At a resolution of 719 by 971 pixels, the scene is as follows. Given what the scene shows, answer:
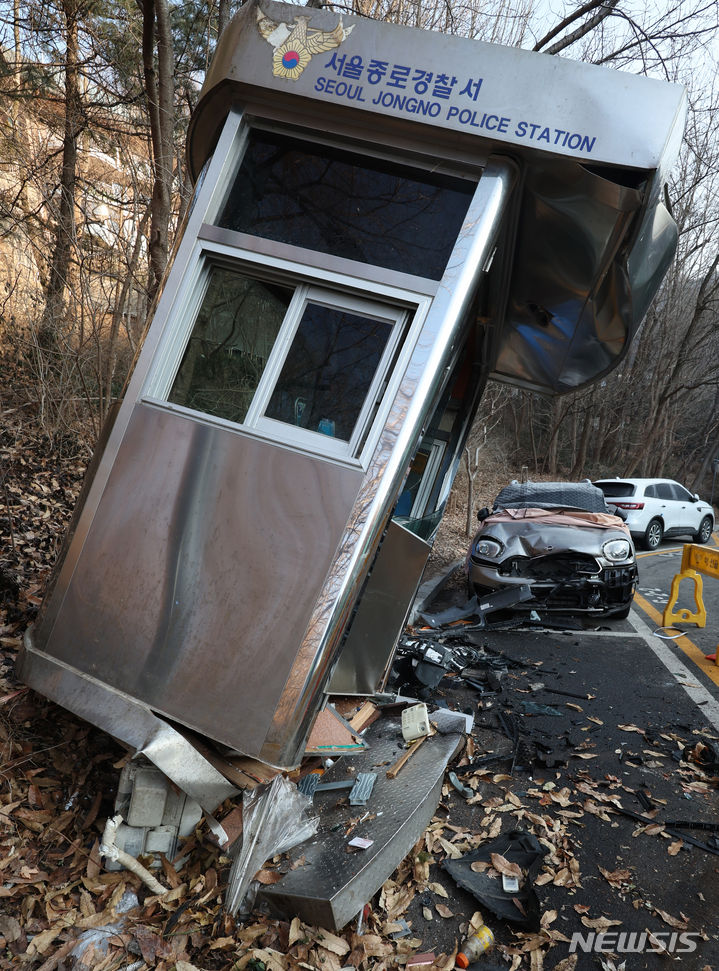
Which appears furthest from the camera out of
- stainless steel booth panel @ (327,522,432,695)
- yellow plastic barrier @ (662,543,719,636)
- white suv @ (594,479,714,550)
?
white suv @ (594,479,714,550)

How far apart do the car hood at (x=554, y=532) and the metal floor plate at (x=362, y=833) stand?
13.6ft

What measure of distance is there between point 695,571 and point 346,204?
6.73 meters

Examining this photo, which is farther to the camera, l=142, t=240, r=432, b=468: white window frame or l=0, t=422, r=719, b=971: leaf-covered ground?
l=142, t=240, r=432, b=468: white window frame

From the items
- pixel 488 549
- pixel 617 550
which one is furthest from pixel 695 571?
pixel 488 549

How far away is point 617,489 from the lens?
16062 millimetres

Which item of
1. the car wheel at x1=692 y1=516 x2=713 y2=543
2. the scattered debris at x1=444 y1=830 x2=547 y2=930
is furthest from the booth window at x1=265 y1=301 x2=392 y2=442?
the car wheel at x1=692 y1=516 x2=713 y2=543

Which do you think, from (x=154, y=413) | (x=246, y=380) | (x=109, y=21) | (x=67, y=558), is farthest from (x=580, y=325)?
(x=109, y=21)

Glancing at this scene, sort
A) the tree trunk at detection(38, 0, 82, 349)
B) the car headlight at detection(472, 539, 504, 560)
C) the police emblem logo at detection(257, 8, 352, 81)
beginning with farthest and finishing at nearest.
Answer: the tree trunk at detection(38, 0, 82, 349) → the car headlight at detection(472, 539, 504, 560) → the police emblem logo at detection(257, 8, 352, 81)

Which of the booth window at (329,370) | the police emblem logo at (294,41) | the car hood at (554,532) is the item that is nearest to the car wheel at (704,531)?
the car hood at (554,532)

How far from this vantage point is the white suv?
51.1 feet

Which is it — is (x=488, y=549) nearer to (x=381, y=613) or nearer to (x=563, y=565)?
(x=563, y=565)

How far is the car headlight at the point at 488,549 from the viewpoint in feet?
26.5

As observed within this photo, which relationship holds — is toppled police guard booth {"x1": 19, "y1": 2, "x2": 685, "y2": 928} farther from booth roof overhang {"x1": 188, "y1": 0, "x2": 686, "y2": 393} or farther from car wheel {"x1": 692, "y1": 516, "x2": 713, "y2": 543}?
car wheel {"x1": 692, "y1": 516, "x2": 713, "y2": 543}

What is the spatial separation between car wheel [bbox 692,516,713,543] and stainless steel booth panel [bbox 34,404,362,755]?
1802 centimetres
